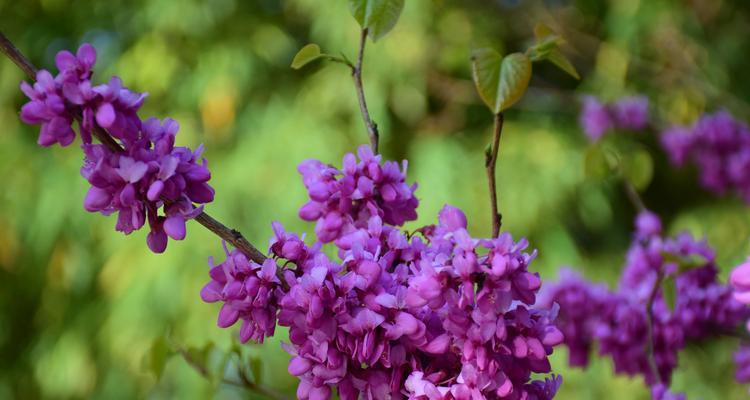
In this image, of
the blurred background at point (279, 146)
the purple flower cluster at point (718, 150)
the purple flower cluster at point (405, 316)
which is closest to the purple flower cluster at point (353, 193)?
the purple flower cluster at point (405, 316)

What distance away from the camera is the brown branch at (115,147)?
0.33 m

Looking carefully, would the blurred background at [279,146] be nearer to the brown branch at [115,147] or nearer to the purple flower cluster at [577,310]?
the purple flower cluster at [577,310]

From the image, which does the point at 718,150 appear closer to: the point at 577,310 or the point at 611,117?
the point at 611,117

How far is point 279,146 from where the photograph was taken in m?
2.00

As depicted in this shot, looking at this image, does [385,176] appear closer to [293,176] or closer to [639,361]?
[639,361]

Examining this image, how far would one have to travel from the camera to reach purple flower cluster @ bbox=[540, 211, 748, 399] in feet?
2.23

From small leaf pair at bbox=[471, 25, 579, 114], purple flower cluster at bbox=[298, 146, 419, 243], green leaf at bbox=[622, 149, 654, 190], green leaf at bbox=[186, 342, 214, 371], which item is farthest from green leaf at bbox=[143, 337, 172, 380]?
green leaf at bbox=[622, 149, 654, 190]

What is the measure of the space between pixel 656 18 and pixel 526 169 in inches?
19.9

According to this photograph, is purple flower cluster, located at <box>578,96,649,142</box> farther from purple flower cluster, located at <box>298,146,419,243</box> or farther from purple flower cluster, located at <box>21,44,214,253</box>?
purple flower cluster, located at <box>21,44,214,253</box>

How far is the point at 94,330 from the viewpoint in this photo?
2104 millimetres

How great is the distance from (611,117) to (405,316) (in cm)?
86

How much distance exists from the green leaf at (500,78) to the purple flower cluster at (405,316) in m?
0.09

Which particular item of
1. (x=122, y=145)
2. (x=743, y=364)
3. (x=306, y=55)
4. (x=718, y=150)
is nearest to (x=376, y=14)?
(x=306, y=55)

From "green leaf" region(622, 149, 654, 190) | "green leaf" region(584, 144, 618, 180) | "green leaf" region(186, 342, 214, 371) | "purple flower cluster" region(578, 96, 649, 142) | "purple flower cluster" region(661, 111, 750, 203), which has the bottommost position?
"green leaf" region(186, 342, 214, 371)
